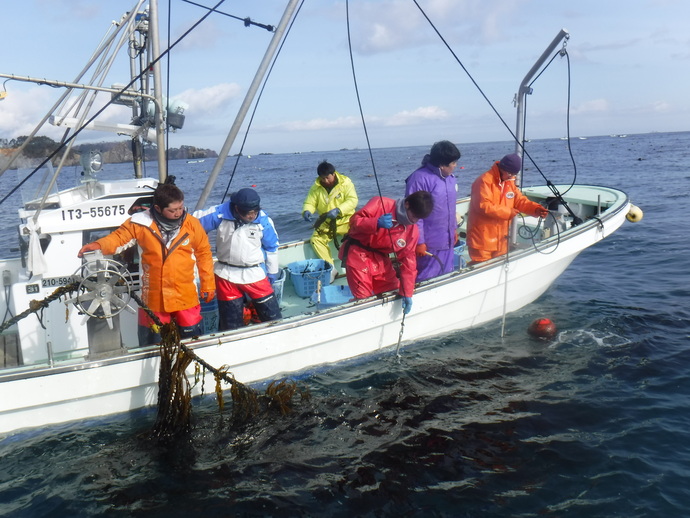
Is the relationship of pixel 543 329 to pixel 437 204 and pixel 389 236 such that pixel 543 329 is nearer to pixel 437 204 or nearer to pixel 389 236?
pixel 437 204

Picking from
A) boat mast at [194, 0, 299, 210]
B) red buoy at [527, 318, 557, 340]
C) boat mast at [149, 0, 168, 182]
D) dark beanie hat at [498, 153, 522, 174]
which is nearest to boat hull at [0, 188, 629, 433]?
red buoy at [527, 318, 557, 340]

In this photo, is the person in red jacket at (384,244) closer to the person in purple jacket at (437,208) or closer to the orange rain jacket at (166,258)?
the person in purple jacket at (437,208)

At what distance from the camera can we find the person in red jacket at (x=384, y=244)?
229 inches

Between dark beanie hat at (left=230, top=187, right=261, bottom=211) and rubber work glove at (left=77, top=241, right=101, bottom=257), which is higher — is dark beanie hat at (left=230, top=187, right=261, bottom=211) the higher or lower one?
the higher one

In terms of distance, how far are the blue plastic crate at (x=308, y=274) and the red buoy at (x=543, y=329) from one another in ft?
9.40

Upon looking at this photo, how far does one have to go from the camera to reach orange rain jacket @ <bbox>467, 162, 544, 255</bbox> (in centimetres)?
691

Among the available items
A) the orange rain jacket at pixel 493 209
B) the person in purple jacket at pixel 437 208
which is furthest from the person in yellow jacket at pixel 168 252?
the orange rain jacket at pixel 493 209

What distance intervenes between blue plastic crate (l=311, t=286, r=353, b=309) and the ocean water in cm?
99

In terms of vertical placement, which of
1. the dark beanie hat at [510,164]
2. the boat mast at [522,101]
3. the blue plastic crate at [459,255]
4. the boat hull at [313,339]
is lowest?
the boat hull at [313,339]

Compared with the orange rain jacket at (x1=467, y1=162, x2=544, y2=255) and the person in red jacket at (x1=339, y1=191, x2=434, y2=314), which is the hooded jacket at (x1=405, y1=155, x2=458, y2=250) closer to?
the orange rain jacket at (x1=467, y1=162, x2=544, y2=255)

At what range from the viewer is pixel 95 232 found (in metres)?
5.87

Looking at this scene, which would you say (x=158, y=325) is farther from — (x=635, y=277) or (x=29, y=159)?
(x=635, y=277)

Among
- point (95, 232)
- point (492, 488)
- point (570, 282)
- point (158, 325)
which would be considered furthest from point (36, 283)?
point (570, 282)

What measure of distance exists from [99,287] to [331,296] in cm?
321
